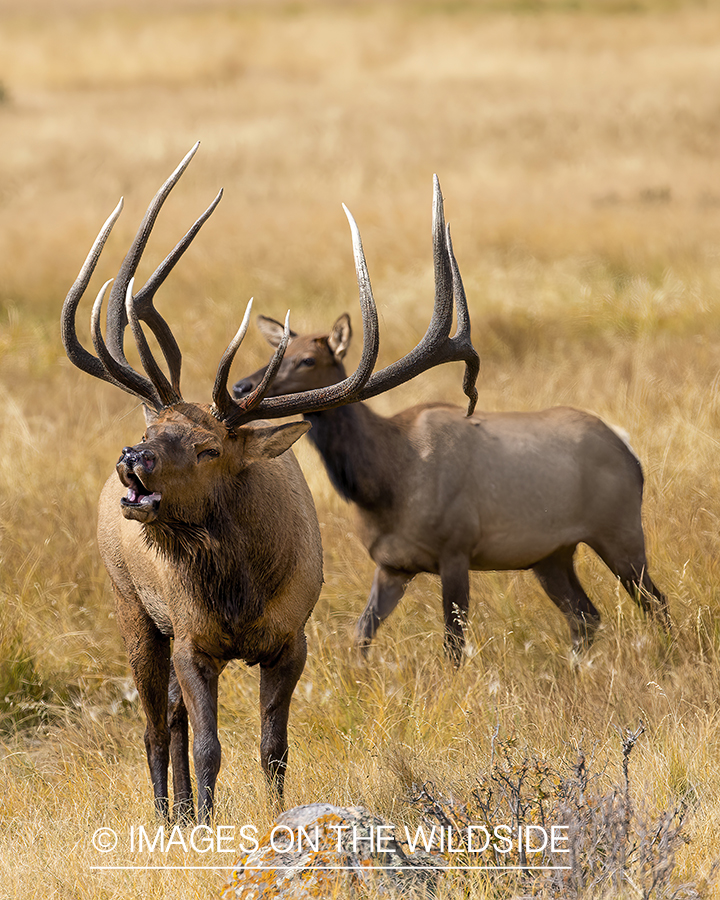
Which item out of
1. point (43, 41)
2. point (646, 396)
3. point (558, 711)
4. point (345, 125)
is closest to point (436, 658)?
point (558, 711)

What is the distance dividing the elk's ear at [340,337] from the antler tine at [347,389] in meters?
2.40

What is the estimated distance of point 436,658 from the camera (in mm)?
5430

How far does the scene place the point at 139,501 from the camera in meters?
3.44

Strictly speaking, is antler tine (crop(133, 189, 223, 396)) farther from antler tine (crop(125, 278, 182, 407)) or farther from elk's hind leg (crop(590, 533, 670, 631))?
elk's hind leg (crop(590, 533, 670, 631))

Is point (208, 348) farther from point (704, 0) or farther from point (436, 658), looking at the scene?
point (704, 0)

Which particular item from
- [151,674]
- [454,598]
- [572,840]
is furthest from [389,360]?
[572,840]

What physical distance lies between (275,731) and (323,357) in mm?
2655

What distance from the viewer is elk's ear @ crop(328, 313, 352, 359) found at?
20.7ft

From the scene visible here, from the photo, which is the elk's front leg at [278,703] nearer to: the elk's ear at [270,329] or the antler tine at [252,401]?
the antler tine at [252,401]

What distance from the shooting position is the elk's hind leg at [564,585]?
5961mm

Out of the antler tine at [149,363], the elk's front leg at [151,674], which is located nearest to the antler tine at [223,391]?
the antler tine at [149,363]

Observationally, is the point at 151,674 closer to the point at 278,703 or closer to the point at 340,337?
the point at 278,703

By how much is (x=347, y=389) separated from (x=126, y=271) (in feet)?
3.15

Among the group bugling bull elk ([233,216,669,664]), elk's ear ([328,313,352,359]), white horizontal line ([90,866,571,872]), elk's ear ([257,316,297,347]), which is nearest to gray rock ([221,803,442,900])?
white horizontal line ([90,866,571,872])
